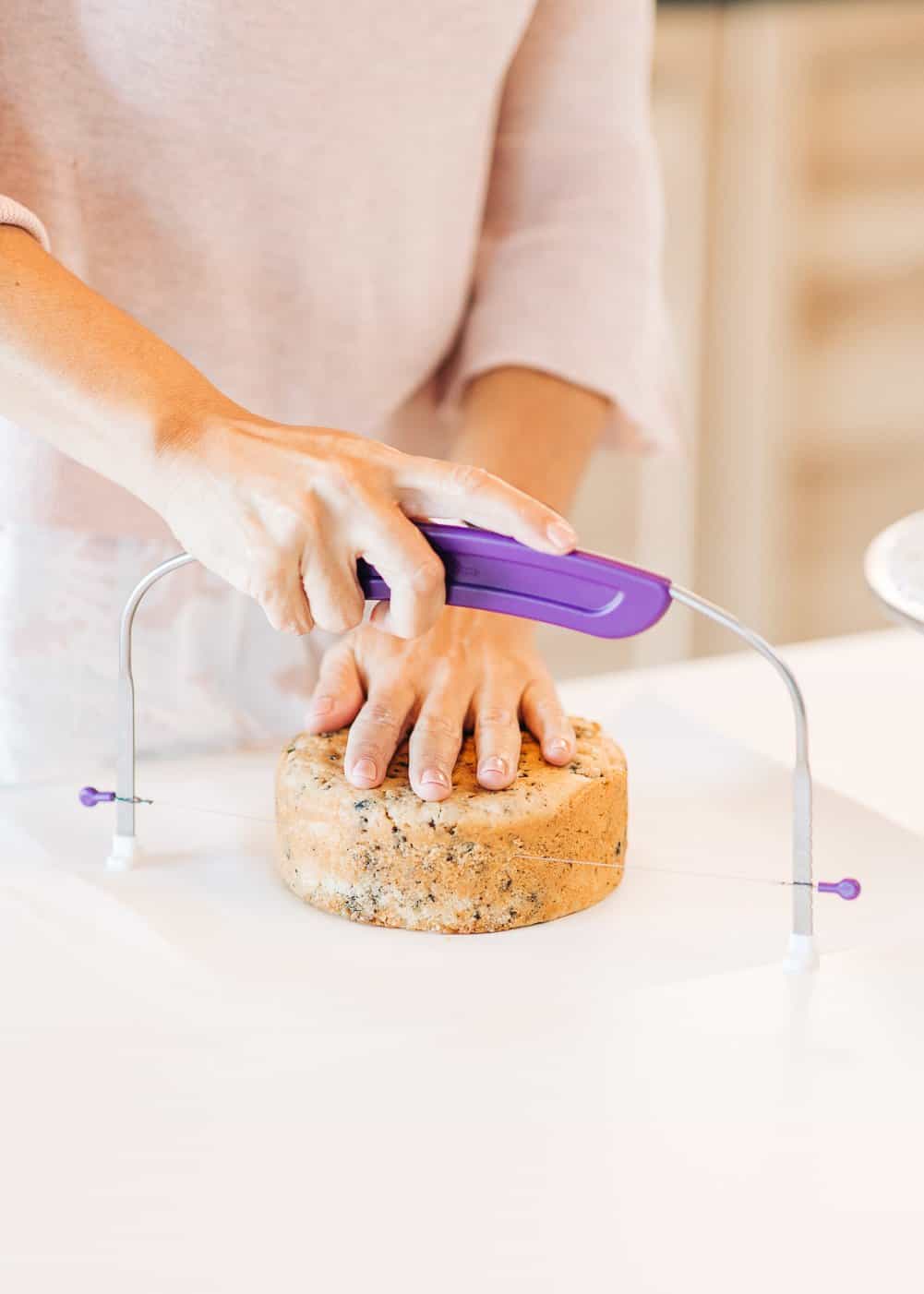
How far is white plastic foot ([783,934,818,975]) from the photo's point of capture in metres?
0.70

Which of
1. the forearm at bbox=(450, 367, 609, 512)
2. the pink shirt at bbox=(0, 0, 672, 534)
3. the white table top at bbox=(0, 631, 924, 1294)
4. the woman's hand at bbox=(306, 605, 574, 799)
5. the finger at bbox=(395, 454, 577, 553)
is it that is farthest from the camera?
the forearm at bbox=(450, 367, 609, 512)

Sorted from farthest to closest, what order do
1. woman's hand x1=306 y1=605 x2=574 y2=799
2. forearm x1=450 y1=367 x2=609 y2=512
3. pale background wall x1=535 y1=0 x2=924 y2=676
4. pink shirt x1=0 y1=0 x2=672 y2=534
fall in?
pale background wall x1=535 y1=0 x2=924 y2=676, forearm x1=450 y1=367 x2=609 y2=512, pink shirt x1=0 y1=0 x2=672 y2=534, woman's hand x1=306 y1=605 x2=574 y2=799

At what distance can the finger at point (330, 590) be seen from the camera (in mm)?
678

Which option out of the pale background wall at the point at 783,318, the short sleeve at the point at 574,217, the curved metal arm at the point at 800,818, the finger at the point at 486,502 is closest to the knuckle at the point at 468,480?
the finger at the point at 486,502

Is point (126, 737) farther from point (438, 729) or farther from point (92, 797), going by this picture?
point (438, 729)

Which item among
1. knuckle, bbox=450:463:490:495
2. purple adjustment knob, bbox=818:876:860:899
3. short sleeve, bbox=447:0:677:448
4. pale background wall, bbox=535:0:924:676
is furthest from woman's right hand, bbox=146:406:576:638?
pale background wall, bbox=535:0:924:676

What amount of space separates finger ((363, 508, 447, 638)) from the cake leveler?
1 cm

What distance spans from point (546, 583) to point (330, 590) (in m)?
0.10

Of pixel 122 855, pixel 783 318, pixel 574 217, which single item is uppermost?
pixel 574 217

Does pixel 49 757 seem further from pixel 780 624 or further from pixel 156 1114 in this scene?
pixel 780 624

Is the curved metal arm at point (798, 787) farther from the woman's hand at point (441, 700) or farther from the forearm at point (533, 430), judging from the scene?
the forearm at point (533, 430)

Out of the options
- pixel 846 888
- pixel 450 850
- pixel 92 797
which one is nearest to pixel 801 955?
pixel 846 888

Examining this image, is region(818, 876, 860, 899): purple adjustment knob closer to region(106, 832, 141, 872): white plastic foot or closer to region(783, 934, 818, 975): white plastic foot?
region(783, 934, 818, 975): white plastic foot

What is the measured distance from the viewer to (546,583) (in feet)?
2.25
